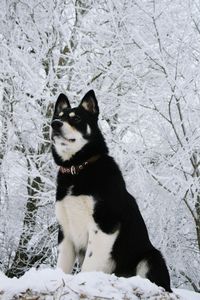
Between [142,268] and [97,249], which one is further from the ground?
[97,249]

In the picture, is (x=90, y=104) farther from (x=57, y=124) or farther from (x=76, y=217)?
(x=76, y=217)

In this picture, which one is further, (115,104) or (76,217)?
(115,104)

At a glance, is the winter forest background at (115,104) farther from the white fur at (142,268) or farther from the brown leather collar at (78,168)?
the white fur at (142,268)

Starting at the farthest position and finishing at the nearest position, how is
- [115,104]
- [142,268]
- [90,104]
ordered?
[115,104] < [90,104] < [142,268]

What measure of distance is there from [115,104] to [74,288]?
4876 mm

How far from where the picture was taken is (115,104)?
734cm

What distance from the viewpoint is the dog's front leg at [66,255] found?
469cm

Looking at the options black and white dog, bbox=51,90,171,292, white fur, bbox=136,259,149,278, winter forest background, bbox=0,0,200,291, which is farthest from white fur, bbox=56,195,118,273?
winter forest background, bbox=0,0,200,291

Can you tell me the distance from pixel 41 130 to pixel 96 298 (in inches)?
215

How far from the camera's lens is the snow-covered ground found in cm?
262

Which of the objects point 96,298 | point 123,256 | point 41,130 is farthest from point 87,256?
point 41,130

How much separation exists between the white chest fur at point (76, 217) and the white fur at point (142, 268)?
53 cm

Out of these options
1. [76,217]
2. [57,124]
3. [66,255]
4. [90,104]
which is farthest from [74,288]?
[90,104]

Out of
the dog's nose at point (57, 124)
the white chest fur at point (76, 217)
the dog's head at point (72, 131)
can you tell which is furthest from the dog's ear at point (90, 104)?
the white chest fur at point (76, 217)
